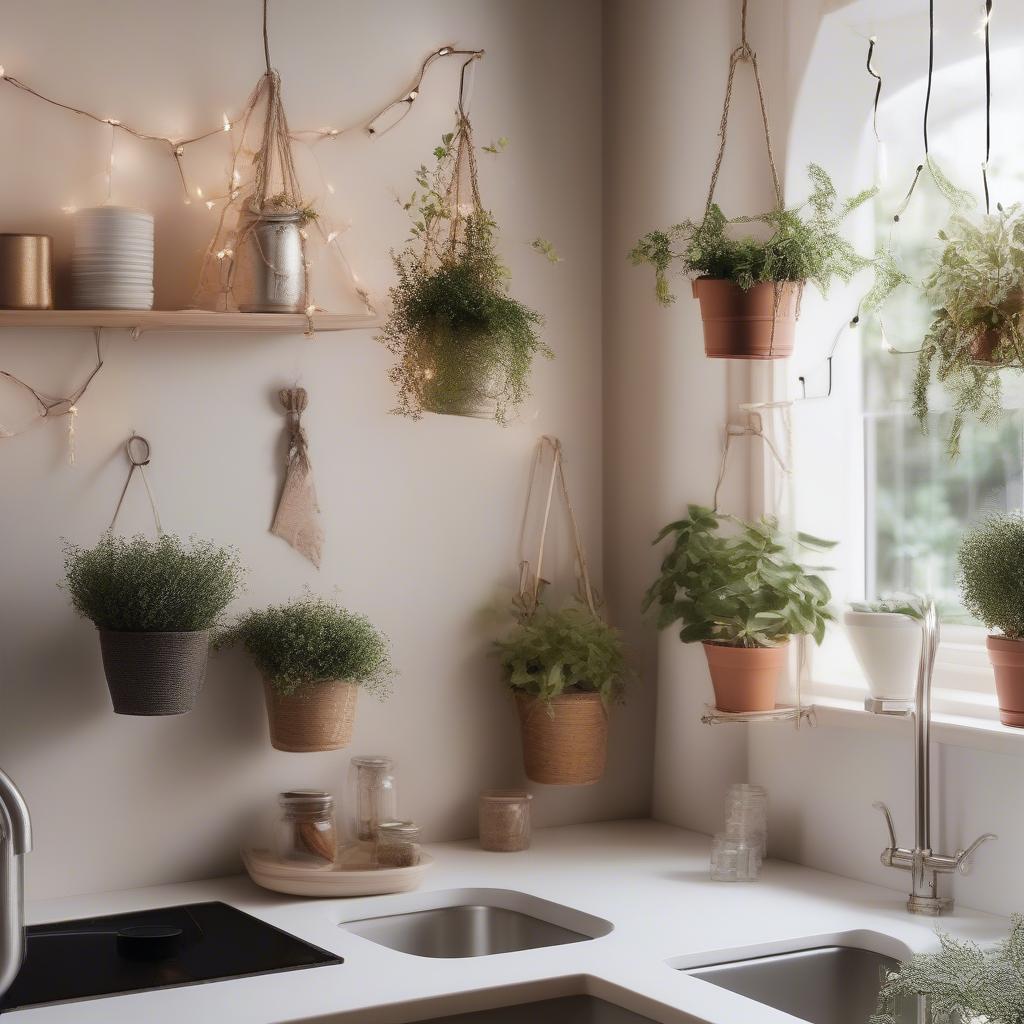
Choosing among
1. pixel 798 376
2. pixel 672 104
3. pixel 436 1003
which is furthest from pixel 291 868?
pixel 672 104

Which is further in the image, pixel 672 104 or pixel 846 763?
pixel 672 104

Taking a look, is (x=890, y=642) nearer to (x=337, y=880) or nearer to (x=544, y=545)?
(x=544, y=545)

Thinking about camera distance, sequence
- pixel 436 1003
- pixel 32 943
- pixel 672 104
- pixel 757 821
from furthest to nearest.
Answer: pixel 672 104, pixel 757 821, pixel 32 943, pixel 436 1003

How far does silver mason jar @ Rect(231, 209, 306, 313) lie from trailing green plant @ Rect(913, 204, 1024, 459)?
3.50 feet

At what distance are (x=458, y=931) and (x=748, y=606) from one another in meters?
0.76

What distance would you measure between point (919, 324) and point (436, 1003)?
1440 millimetres

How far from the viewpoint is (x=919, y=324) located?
2.56 metres

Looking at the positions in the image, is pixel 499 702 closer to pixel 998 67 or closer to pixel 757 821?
pixel 757 821

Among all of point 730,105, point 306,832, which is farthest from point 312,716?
point 730,105

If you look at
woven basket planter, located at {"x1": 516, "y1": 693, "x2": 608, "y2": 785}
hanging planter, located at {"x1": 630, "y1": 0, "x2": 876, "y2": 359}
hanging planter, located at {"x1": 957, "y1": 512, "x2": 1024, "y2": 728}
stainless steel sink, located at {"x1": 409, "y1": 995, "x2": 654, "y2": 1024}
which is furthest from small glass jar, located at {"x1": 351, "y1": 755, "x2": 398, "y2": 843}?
hanging planter, located at {"x1": 957, "y1": 512, "x2": 1024, "y2": 728}

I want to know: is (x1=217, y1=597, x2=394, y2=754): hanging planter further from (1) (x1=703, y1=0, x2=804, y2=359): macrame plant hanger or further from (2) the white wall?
(1) (x1=703, y1=0, x2=804, y2=359): macrame plant hanger

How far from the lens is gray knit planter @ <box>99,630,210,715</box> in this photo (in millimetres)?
2316

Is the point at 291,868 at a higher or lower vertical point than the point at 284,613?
lower

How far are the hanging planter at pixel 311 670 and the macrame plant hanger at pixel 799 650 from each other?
0.64 meters
